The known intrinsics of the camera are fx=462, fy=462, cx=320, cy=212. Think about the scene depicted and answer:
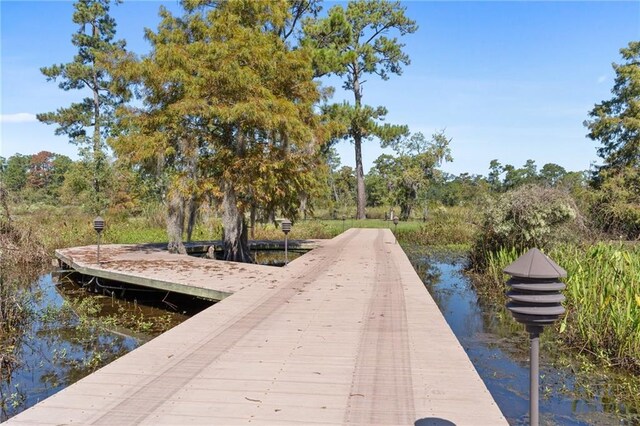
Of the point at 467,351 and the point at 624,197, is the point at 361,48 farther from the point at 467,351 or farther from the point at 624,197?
the point at 467,351

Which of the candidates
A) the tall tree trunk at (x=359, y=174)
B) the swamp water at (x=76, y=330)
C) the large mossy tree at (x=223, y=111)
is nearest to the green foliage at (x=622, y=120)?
the tall tree trunk at (x=359, y=174)

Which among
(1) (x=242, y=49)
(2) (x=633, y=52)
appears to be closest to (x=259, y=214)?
(1) (x=242, y=49)

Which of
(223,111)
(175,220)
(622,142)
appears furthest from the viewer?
(622,142)

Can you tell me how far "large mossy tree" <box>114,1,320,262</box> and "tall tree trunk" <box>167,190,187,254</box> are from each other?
0.03 metres

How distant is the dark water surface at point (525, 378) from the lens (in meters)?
4.56

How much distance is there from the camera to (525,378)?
5555 mm

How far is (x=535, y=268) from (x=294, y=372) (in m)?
2.44

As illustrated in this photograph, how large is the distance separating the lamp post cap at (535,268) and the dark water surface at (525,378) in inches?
105

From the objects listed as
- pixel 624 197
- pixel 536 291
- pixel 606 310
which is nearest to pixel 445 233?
pixel 624 197

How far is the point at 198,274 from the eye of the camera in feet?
30.5

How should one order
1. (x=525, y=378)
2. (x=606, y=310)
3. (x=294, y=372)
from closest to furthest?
(x=294, y=372), (x=525, y=378), (x=606, y=310)

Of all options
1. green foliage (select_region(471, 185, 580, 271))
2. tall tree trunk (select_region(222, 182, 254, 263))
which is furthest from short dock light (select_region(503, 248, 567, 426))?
tall tree trunk (select_region(222, 182, 254, 263))

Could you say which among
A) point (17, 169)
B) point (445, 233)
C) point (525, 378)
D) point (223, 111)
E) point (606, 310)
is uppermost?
point (17, 169)

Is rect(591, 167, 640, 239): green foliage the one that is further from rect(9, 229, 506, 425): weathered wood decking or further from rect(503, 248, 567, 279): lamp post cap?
rect(503, 248, 567, 279): lamp post cap
